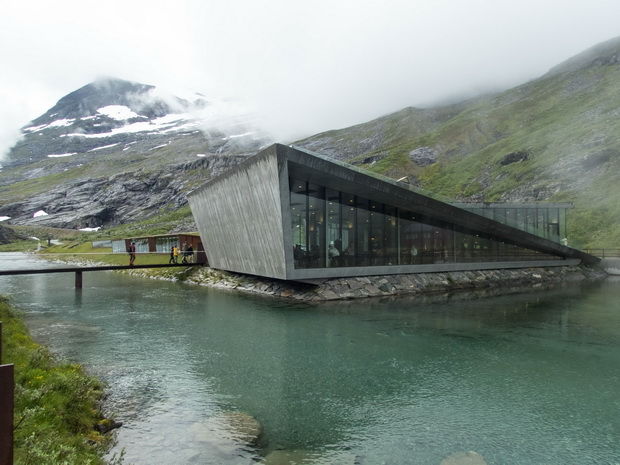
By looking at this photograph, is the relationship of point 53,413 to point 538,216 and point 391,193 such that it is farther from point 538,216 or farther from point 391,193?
point 538,216

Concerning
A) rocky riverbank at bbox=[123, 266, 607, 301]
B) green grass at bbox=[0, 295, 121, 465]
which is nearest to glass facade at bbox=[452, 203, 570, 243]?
rocky riverbank at bbox=[123, 266, 607, 301]

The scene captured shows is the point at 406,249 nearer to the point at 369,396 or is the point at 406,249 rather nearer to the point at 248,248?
the point at 248,248

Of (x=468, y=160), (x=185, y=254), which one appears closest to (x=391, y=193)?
(x=185, y=254)

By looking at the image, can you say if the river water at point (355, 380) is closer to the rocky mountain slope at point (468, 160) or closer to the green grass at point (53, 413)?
the green grass at point (53, 413)

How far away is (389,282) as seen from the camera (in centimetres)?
2527

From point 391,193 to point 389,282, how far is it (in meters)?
6.08

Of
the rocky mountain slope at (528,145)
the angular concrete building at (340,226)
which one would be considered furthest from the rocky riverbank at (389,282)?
the rocky mountain slope at (528,145)

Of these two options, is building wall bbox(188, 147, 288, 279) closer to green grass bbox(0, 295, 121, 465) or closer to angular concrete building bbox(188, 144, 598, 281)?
angular concrete building bbox(188, 144, 598, 281)

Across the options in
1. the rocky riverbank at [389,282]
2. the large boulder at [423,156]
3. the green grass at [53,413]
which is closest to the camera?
the green grass at [53,413]

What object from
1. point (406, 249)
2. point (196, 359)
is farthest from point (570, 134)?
point (196, 359)

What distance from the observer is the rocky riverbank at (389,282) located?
76.1 feet

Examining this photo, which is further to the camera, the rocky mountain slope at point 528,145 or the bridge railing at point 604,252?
the rocky mountain slope at point 528,145

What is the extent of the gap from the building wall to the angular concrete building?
72 millimetres

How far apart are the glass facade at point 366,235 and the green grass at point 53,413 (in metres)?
14.2
